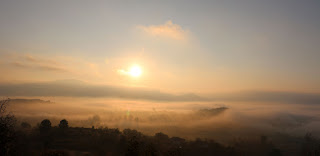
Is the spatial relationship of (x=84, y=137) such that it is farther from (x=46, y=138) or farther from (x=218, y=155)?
(x=218, y=155)

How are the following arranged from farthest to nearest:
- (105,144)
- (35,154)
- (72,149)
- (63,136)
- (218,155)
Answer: (218,155) → (63,136) → (105,144) → (72,149) → (35,154)

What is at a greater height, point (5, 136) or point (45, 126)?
point (5, 136)

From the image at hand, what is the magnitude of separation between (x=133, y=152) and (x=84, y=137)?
107m

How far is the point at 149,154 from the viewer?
3349 inches

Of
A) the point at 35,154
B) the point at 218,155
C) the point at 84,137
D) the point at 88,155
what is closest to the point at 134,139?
the point at 88,155

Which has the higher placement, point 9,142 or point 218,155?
point 9,142

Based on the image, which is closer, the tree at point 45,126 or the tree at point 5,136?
the tree at point 5,136

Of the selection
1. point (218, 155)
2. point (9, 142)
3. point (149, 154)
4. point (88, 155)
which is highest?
point (9, 142)

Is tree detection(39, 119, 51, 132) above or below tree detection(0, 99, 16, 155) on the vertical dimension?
below

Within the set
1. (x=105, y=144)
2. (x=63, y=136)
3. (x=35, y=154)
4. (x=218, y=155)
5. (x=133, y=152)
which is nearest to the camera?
(x=133, y=152)

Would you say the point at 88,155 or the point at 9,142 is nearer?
the point at 9,142

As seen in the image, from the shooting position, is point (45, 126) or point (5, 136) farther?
point (45, 126)

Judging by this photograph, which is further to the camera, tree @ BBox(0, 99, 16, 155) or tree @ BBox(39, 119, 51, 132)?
tree @ BBox(39, 119, 51, 132)

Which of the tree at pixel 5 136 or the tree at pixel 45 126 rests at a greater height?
the tree at pixel 5 136
